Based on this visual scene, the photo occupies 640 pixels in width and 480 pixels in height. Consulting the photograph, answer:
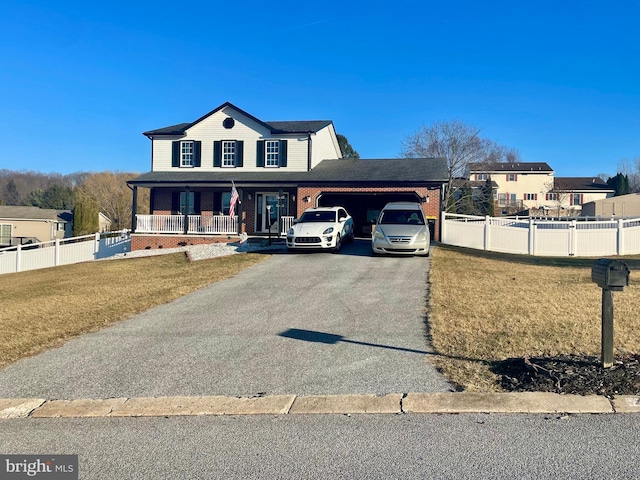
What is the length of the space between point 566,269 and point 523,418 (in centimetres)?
1125

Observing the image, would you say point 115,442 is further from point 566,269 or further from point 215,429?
point 566,269

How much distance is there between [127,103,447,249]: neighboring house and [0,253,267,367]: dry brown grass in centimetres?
531

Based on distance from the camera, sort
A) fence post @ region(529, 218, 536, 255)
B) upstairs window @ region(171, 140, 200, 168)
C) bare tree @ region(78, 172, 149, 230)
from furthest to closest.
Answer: bare tree @ region(78, 172, 149, 230), upstairs window @ region(171, 140, 200, 168), fence post @ region(529, 218, 536, 255)

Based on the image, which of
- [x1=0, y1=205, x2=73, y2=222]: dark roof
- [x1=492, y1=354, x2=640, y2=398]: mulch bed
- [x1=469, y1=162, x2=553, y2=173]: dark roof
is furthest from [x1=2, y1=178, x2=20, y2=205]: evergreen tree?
[x1=492, y1=354, x2=640, y2=398]: mulch bed

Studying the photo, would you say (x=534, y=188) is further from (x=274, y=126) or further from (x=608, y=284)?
(x=608, y=284)

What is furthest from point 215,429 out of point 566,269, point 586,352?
point 566,269

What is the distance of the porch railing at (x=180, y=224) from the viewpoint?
23984 millimetres

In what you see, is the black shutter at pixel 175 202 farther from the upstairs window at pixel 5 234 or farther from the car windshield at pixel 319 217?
the upstairs window at pixel 5 234

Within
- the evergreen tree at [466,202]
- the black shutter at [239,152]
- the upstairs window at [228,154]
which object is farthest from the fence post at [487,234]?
the evergreen tree at [466,202]

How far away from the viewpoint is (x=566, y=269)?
13969 mm

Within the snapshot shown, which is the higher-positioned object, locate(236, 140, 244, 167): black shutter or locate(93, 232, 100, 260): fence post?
locate(236, 140, 244, 167): black shutter

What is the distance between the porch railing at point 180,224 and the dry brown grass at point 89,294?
15.8 feet

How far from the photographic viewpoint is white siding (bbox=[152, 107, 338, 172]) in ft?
86.4

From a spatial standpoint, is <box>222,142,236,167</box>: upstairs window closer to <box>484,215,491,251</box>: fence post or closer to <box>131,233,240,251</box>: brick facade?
<box>131,233,240,251</box>: brick facade
